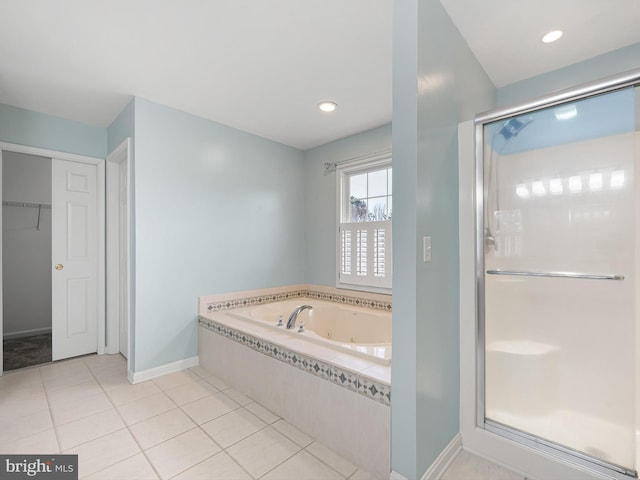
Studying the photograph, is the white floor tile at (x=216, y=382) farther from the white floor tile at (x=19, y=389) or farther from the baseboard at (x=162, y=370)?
the white floor tile at (x=19, y=389)

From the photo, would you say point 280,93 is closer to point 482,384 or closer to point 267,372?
point 267,372

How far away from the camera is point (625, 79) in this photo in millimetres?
1230

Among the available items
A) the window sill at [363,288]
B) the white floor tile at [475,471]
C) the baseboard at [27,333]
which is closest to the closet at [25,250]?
the baseboard at [27,333]

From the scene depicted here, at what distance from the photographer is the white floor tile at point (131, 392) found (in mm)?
2193

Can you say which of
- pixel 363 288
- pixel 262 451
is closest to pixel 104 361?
pixel 262 451

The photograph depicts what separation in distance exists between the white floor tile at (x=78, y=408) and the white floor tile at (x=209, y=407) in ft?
1.87

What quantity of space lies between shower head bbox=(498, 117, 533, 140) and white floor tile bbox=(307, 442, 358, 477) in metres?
1.95

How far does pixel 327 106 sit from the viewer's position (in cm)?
261

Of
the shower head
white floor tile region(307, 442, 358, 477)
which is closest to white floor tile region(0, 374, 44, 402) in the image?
white floor tile region(307, 442, 358, 477)

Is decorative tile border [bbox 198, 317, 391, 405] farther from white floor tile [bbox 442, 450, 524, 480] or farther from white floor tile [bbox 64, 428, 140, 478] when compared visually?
white floor tile [bbox 64, 428, 140, 478]

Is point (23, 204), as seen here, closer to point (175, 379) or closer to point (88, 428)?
point (175, 379)

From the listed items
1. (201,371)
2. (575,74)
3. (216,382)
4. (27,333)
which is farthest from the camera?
(27,333)

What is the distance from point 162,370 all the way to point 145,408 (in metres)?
0.54

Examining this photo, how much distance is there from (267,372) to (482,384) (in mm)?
1327
